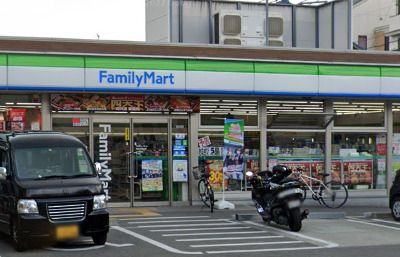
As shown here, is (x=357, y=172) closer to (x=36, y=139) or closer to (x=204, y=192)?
(x=204, y=192)

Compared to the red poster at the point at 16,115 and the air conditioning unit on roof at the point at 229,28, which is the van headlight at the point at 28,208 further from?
the air conditioning unit on roof at the point at 229,28

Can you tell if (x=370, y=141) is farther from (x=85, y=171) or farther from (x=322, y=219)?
(x=85, y=171)

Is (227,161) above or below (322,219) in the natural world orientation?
above

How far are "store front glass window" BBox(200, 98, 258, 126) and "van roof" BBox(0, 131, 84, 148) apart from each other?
6523 millimetres

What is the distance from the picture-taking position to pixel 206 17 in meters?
22.3

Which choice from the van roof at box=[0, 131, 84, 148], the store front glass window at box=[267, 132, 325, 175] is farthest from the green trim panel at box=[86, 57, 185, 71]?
the van roof at box=[0, 131, 84, 148]

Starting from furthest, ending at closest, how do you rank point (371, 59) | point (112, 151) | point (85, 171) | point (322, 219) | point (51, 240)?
point (371, 59) < point (112, 151) < point (322, 219) < point (85, 171) < point (51, 240)

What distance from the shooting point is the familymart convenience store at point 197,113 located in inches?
616

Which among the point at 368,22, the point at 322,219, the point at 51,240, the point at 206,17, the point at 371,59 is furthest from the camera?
the point at 368,22

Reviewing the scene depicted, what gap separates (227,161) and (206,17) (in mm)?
7287

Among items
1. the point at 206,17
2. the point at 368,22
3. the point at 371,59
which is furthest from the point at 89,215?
the point at 368,22

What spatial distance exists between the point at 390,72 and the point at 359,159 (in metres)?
2.84

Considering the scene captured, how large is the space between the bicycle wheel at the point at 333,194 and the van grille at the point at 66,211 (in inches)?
354

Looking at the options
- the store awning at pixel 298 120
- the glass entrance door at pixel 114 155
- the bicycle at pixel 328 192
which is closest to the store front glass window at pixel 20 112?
the glass entrance door at pixel 114 155
